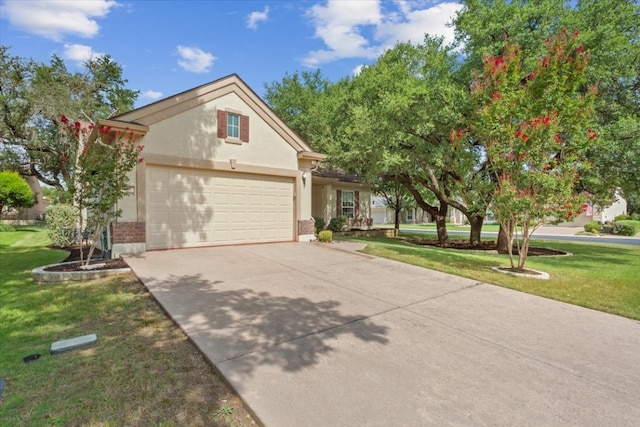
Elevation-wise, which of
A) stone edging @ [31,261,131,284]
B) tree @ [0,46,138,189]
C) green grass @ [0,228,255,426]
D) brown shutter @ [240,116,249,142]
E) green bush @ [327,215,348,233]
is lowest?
green grass @ [0,228,255,426]

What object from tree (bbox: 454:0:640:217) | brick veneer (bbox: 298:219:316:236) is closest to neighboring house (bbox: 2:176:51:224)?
brick veneer (bbox: 298:219:316:236)

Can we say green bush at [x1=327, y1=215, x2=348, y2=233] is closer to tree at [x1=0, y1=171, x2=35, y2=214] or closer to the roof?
the roof

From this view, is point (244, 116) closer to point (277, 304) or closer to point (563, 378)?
point (277, 304)

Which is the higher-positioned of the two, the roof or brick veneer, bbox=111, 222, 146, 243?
the roof

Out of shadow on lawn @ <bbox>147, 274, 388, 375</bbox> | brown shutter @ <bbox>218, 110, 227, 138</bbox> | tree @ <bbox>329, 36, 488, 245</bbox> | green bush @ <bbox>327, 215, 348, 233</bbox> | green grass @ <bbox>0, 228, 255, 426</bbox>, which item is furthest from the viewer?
green bush @ <bbox>327, 215, 348, 233</bbox>

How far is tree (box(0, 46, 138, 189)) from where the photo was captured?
22.4 m

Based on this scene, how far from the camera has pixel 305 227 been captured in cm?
1223

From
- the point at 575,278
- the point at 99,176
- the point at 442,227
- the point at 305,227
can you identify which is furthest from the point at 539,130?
the point at 442,227

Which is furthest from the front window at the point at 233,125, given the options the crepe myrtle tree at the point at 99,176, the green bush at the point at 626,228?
the green bush at the point at 626,228

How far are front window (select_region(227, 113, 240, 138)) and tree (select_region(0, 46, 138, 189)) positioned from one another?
15.1 m

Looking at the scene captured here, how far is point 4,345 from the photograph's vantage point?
3717 millimetres

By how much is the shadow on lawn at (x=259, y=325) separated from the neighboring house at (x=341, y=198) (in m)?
12.1

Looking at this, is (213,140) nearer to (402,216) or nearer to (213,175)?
(213,175)

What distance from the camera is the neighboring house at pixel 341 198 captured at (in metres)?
18.0
